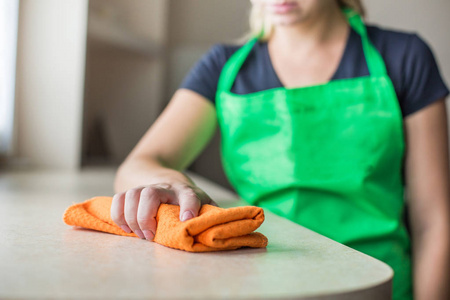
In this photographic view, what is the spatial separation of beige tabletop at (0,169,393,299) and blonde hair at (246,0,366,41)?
63 cm

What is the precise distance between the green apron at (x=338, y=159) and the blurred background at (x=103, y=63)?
Result: 0.72 meters

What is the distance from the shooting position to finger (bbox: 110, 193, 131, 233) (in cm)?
59

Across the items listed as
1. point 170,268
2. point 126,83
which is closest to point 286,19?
point 170,268

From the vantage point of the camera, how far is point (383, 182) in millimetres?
1034

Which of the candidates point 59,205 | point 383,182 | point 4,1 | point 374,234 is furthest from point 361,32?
point 4,1

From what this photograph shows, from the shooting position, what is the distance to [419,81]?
1.02 metres

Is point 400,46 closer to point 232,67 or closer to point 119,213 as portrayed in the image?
point 232,67

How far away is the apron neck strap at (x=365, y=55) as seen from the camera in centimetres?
105

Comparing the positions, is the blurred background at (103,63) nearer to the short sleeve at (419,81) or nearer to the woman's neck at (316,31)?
the woman's neck at (316,31)

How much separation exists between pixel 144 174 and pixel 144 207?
281mm

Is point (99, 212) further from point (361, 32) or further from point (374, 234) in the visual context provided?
point (361, 32)

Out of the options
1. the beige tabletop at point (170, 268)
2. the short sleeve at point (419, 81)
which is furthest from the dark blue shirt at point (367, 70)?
the beige tabletop at point (170, 268)

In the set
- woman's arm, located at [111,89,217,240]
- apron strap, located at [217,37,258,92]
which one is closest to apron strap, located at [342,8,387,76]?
apron strap, located at [217,37,258,92]

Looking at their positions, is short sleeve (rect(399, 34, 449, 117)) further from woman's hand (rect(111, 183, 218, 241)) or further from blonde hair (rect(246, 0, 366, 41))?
woman's hand (rect(111, 183, 218, 241))
